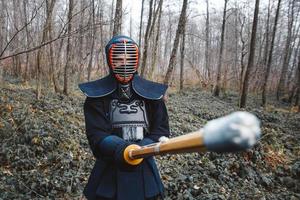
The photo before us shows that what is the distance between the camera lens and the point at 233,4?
25312mm

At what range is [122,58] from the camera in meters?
2.09

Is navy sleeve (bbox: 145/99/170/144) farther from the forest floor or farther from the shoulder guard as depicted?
the forest floor

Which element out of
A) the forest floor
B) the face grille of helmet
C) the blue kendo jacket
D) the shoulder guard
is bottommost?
the forest floor

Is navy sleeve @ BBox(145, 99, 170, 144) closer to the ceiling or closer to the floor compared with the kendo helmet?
closer to the floor

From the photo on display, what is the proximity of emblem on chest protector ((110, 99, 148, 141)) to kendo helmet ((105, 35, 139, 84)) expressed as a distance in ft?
0.63

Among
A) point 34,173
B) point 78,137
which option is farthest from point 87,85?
point 78,137

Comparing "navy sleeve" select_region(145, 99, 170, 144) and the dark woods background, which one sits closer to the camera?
"navy sleeve" select_region(145, 99, 170, 144)

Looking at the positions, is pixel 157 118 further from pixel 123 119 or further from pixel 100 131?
pixel 100 131

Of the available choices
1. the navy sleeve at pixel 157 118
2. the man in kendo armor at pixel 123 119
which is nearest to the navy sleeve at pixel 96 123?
the man in kendo armor at pixel 123 119

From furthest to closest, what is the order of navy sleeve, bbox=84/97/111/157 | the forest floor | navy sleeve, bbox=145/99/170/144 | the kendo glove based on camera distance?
1. the forest floor
2. navy sleeve, bbox=145/99/170/144
3. navy sleeve, bbox=84/97/111/157
4. the kendo glove


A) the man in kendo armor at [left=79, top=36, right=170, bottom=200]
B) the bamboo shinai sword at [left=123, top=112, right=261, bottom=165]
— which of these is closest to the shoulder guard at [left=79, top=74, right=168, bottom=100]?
the man in kendo armor at [left=79, top=36, right=170, bottom=200]

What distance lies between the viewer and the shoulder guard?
2.11 meters

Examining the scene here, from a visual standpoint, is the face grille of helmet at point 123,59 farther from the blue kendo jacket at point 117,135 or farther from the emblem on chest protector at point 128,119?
the emblem on chest protector at point 128,119

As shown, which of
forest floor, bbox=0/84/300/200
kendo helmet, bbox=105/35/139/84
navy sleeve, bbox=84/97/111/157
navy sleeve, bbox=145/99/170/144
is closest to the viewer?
navy sleeve, bbox=84/97/111/157
